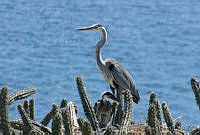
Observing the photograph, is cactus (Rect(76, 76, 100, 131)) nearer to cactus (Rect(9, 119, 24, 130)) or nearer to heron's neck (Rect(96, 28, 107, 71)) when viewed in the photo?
cactus (Rect(9, 119, 24, 130))

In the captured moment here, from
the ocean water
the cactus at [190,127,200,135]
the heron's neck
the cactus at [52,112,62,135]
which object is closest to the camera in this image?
the cactus at [52,112,62,135]

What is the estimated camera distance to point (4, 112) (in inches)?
160

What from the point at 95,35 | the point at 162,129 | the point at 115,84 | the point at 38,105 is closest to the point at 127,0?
the point at 95,35

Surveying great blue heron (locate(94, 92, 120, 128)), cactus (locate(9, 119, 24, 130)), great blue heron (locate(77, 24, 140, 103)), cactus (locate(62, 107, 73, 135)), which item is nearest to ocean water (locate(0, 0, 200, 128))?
great blue heron (locate(77, 24, 140, 103))

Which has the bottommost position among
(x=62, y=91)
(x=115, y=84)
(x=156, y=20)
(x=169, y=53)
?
(x=115, y=84)

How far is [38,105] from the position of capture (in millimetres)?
12383

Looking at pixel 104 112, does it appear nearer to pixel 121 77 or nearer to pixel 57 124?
pixel 57 124

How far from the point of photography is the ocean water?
1362 cm

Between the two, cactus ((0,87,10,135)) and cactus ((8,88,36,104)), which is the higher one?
cactus ((8,88,36,104))

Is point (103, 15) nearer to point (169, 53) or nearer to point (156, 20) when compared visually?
point (156, 20)

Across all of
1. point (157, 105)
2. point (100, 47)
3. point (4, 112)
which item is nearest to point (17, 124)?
point (4, 112)

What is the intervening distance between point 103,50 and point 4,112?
12.3m

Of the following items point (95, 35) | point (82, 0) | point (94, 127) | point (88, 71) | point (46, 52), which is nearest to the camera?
point (94, 127)

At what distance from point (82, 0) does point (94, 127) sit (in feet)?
57.0
